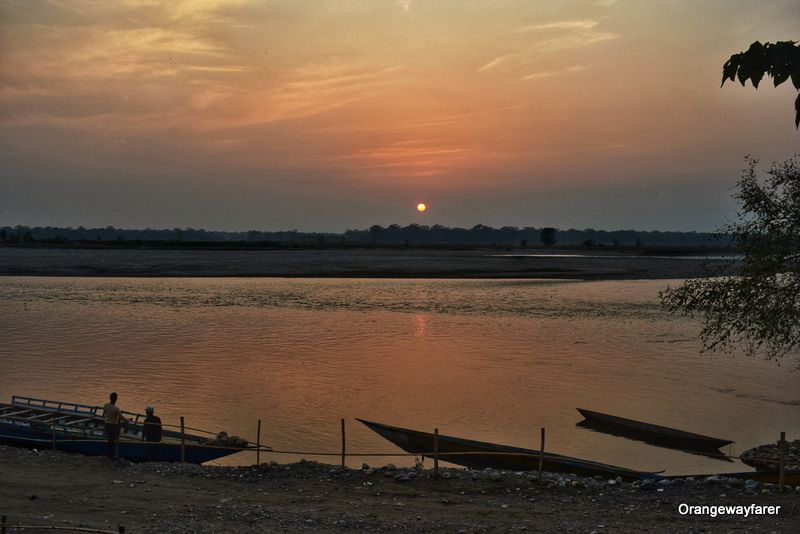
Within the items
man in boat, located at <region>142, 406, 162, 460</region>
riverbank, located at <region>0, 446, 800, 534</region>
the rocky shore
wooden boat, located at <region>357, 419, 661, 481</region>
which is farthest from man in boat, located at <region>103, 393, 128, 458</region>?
the rocky shore

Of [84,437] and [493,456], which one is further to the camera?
[84,437]

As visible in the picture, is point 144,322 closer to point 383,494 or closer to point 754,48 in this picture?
point 383,494

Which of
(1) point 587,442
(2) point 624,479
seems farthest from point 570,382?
(2) point 624,479

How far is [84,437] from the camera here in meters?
23.8

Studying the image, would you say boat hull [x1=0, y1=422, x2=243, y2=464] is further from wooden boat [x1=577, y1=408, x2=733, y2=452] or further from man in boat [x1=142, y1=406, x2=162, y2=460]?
wooden boat [x1=577, y1=408, x2=733, y2=452]

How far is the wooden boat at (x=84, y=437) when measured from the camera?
22844 millimetres

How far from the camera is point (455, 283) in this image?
101625 mm

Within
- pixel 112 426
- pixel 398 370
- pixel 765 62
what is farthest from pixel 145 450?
pixel 765 62

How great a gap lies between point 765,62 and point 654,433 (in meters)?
18.8

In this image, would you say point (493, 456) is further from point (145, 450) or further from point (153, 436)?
point (145, 450)

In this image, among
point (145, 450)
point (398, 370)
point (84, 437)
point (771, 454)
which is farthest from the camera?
point (398, 370)

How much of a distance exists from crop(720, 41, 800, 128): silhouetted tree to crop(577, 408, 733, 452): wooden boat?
18.1 metres

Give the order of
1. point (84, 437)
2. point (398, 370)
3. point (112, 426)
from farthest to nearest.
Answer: point (398, 370), point (84, 437), point (112, 426)

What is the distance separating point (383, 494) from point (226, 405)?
1557 centimetres
